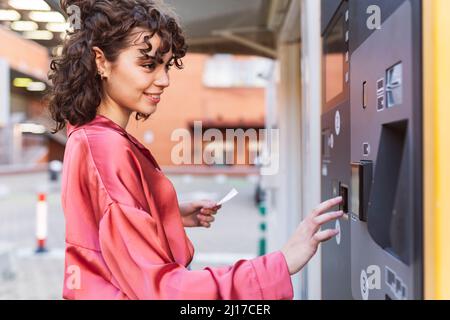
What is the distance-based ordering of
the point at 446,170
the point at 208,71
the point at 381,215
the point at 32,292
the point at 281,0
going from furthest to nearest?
the point at 32,292 < the point at 281,0 < the point at 208,71 < the point at 381,215 < the point at 446,170

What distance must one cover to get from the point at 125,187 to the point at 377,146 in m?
0.47

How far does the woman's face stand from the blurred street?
197 mm

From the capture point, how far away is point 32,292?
13.5 ft

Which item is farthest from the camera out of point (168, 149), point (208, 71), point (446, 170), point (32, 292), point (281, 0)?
point (32, 292)

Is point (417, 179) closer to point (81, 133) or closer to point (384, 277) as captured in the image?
point (384, 277)

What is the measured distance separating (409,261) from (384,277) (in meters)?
0.16

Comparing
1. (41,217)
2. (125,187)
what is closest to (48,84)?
(125,187)

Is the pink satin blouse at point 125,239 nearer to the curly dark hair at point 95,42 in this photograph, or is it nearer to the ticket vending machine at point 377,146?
the curly dark hair at point 95,42

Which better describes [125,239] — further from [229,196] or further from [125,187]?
[229,196]

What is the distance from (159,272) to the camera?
873 millimetres

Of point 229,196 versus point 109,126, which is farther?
point 229,196

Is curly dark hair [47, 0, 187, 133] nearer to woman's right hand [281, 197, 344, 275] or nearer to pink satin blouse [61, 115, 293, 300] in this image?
pink satin blouse [61, 115, 293, 300]
